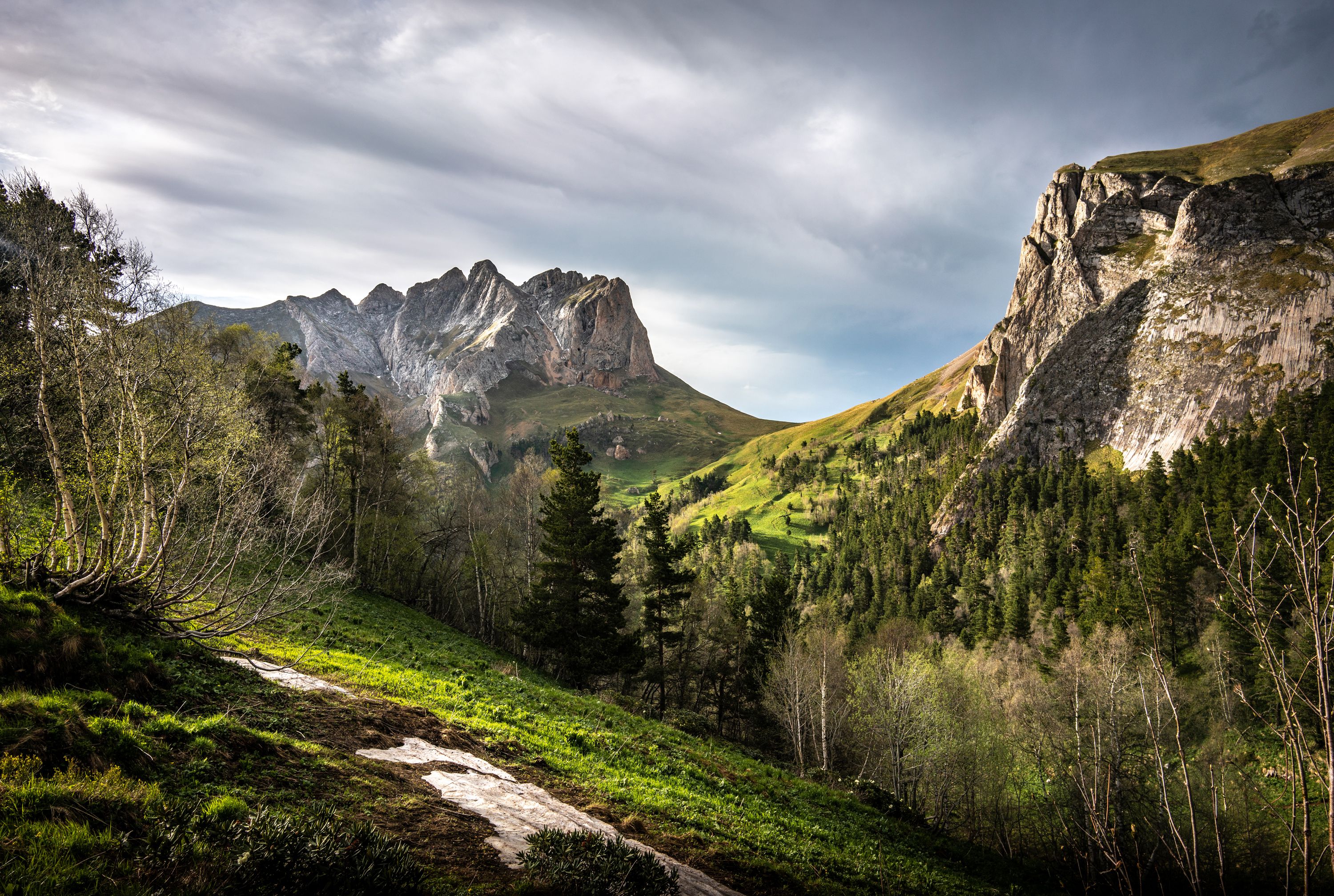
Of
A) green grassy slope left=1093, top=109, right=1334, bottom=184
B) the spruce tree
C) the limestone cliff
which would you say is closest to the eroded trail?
the spruce tree

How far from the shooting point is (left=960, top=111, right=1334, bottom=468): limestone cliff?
11006 cm

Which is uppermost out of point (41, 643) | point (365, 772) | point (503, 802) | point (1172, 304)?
point (1172, 304)

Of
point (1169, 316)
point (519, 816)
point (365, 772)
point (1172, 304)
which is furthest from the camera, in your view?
point (1172, 304)

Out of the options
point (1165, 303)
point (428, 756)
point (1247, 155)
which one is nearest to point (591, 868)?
point (428, 756)

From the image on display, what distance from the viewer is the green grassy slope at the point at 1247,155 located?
143250mm

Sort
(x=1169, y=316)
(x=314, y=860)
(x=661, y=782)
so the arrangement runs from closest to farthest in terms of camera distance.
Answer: (x=314, y=860) < (x=661, y=782) < (x=1169, y=316)

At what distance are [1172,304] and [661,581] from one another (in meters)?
145

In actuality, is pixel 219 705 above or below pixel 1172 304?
below

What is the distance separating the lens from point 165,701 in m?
10.6

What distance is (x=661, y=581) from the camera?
124 ft

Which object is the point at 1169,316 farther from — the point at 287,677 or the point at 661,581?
the point at 287,677

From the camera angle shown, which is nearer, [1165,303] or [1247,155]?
[1165,303]

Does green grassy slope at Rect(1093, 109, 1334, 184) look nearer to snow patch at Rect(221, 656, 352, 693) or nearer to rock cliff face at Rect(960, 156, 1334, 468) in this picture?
rock cliff face at Rect(960, 156, 1334, 468)

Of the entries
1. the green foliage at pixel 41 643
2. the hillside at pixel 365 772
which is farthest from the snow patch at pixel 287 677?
the green foliage at pixel 41 643
